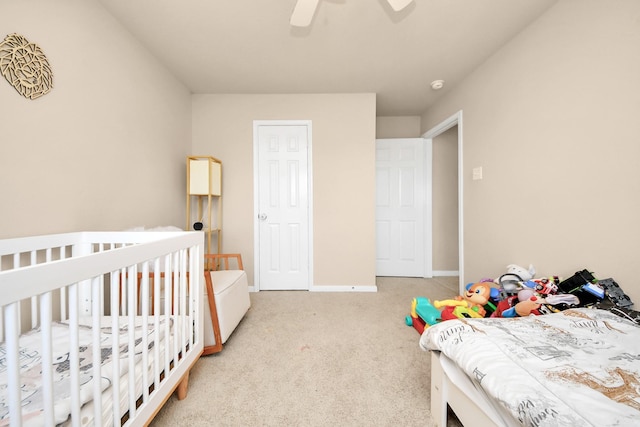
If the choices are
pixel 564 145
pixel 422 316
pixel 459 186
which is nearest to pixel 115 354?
pixel 422 316

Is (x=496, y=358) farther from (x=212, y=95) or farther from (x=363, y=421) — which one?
(x=212, y=95)

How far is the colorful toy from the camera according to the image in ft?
5.57

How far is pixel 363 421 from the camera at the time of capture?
108 centimetres

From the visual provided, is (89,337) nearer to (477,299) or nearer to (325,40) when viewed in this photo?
(477,299)

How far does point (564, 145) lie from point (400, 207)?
1867 mm

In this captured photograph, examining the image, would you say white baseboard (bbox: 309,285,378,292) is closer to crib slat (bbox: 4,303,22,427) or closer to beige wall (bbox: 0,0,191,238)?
beige wall (bbox: 0,0,191,238)

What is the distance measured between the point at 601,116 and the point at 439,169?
2029 mm

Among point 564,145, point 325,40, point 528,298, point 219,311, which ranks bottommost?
point 219,311

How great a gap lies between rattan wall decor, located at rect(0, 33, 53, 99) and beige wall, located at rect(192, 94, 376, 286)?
150cm

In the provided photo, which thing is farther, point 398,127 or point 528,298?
point 398,127

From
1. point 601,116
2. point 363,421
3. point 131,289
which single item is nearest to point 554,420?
point 363,421

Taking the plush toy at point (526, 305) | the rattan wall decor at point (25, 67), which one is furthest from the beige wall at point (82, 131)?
the plush toy at point (526, 305)

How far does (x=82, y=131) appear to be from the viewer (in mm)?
1436

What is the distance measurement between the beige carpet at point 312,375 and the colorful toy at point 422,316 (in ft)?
0.20
